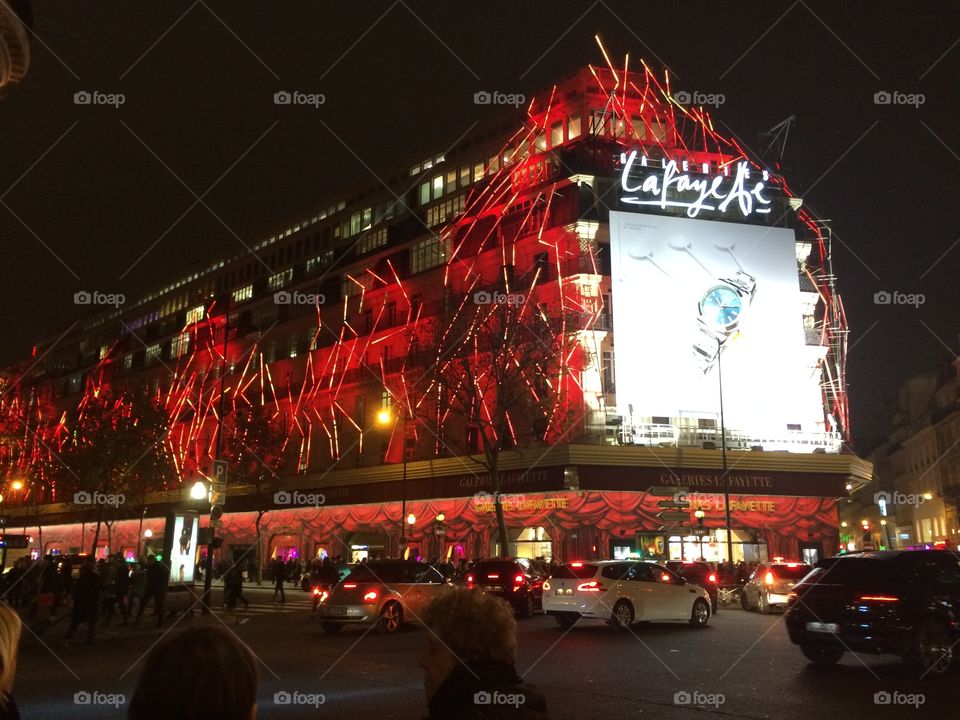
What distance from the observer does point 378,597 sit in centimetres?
1834

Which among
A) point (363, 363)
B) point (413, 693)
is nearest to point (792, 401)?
A: point (363, 363)

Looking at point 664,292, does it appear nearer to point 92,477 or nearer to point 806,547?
point 806,547

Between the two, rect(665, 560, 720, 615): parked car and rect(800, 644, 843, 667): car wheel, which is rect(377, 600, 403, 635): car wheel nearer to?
rect(665, 560, 720, 615): parked car

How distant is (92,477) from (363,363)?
14493mm

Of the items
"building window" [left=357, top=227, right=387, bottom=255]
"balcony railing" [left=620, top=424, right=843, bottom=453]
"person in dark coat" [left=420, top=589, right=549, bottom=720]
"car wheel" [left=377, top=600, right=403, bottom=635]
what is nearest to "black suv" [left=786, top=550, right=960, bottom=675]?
"car wheel" [left=377, top=600, right=403, bottom=635]

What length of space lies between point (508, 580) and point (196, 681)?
2092cm

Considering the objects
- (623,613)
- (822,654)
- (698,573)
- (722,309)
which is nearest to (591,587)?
(623,613)

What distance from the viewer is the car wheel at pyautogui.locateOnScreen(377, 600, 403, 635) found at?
18.4m

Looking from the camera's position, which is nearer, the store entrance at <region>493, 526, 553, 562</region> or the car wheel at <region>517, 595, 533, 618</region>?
the car wheel at <region>517, 595, 533, 618</region>

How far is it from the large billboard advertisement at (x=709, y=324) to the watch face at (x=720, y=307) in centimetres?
5

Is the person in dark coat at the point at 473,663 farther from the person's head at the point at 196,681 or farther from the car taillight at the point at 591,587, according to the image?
the car taillight at the point at 591,587

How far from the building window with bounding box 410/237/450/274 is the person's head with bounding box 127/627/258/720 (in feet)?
138

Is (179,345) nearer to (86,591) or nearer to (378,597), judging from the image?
(86,591)

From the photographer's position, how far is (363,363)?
150 feet
